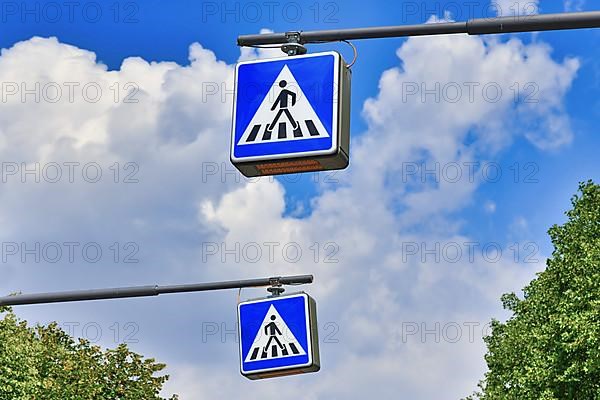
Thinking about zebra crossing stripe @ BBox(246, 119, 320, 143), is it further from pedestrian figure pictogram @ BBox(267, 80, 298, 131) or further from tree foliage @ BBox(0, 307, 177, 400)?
tree foliage @ BBox(0, 307, 177, 400)

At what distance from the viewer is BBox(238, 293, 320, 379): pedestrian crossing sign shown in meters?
16.1

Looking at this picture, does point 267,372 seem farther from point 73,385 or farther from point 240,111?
point 73,385

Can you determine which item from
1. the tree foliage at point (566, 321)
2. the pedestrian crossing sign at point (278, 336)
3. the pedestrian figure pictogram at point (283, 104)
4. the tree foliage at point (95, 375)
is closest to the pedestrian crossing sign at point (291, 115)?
the pedestrian figure pictogram at point (283, 104)

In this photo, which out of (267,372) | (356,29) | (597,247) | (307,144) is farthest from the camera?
(597,247)

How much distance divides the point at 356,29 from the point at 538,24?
4.84 feet

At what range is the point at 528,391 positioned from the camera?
140ft

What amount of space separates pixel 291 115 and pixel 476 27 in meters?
1.64

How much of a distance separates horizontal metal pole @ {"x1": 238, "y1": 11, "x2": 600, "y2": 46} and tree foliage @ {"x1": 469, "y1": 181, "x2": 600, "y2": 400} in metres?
30.4

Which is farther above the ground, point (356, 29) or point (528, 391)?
point (528, 391)

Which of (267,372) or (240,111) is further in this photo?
(267,372)

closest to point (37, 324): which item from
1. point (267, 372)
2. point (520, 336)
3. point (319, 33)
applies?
point (520, 336)

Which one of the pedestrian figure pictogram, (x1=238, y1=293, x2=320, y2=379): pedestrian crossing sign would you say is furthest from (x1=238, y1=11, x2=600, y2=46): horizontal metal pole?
(x1=238, y1=293, x2=320, y2=379): pedestrian crossing sign

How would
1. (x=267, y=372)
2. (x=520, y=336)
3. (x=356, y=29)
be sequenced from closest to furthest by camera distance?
1. (x=356, y=29)
2. (x=267, y=372)
3. (x=520, y=336)

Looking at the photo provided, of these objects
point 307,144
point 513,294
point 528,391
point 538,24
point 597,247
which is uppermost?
point 513,294
